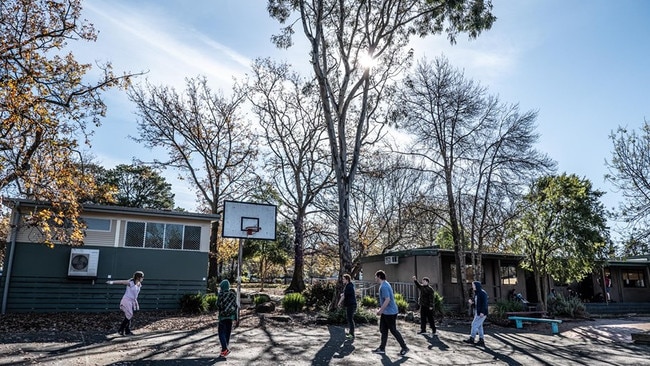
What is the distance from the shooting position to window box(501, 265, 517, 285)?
23.4 metres

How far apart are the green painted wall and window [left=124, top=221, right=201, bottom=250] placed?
24 cm

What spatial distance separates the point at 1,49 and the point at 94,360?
7.64m

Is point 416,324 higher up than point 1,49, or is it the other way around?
point 1,49

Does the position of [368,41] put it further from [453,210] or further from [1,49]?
[1,49]

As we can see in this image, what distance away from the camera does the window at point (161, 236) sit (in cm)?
1611

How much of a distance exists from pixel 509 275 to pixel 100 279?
66.7 ft

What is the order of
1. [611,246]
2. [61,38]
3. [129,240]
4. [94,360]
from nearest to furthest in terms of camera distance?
[94,360] < [61,38] < [129,240] < [611,246]

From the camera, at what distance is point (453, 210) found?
18.5 meters

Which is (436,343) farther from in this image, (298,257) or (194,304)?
(298,257)

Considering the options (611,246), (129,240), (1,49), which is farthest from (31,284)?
(611,246)

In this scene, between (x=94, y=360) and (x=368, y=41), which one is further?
(x=368, y=41)

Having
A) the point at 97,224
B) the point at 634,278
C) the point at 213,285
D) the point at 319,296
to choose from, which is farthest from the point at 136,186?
the point at 634,278

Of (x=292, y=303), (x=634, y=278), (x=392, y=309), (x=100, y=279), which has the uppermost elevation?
(x=634, y=278)

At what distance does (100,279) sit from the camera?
1534 cm
